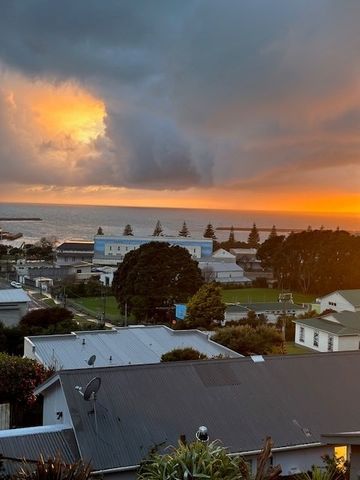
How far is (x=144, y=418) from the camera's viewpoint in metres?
10.7

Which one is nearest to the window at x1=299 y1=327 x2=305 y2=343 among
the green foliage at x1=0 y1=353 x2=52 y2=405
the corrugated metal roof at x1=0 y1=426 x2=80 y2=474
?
the green foliage at x1=0 y1=353 x2=52 y2=405

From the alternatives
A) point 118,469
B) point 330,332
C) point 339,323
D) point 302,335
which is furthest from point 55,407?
point 302,335

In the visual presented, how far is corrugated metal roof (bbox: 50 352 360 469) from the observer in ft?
33.7

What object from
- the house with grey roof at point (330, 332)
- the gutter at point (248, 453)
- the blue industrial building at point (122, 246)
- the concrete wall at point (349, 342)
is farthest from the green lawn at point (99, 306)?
the blue industrial building at point (122, 246)

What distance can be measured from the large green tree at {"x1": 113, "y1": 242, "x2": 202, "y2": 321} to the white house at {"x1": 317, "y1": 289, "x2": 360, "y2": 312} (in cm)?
989

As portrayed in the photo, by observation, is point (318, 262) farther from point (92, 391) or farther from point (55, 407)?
point (92, 391)

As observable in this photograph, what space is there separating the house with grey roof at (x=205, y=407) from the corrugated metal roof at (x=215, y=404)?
0.06ft

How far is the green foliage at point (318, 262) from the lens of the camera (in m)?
56.0

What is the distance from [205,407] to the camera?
11359mm

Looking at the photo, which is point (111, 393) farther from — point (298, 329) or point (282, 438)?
point (298, 329)

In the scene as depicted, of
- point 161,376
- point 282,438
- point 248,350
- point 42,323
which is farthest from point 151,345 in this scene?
point 282,438

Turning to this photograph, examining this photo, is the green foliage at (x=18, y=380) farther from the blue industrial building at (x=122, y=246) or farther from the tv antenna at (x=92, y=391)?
the blue industrial building at (x=122, y=246)

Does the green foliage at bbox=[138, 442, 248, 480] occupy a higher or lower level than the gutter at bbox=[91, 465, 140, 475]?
higher

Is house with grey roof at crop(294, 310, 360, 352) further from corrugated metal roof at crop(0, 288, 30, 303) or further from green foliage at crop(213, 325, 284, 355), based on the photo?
corrugated metal roof at crop(0, 288, 30, 303)
